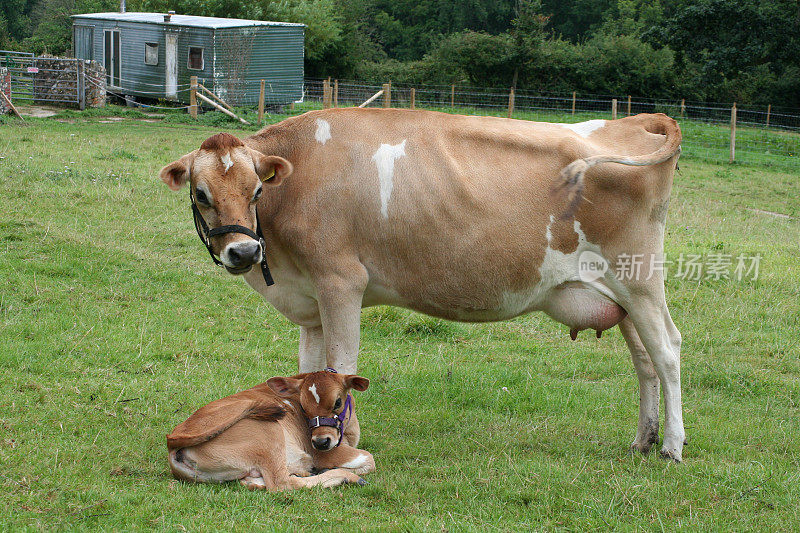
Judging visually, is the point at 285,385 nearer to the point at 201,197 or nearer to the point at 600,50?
the point at 201,197

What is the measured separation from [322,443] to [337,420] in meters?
0.22

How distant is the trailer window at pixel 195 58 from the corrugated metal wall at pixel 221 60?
0.51ft

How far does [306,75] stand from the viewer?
160 ft

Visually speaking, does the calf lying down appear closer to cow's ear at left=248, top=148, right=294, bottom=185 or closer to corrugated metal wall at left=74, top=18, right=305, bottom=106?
cow's ear at left=248, top=148, right=294, bottom=185

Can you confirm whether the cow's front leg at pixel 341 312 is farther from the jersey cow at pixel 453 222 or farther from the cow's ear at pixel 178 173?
the cow's ear at pixel 178 173

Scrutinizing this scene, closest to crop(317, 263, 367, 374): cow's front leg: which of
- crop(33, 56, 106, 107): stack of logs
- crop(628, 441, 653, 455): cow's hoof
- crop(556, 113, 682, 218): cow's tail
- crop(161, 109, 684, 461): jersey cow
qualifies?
crop(161, 109, 684, 461): jersey cow

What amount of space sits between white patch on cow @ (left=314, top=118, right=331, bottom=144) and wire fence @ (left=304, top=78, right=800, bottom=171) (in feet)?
73.1

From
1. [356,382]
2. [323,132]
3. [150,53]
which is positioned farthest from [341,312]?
[150,53]

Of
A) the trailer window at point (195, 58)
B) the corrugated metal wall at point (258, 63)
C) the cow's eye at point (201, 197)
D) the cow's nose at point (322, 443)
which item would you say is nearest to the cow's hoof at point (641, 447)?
the cow's nose at point (322, 443)

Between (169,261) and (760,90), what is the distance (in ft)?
126

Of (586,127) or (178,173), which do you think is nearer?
(178,173)

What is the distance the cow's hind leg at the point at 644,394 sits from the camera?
19.4 ft

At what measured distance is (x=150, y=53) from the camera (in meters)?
32.1

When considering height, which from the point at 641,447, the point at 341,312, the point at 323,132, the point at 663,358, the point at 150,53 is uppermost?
the point at 150,53
